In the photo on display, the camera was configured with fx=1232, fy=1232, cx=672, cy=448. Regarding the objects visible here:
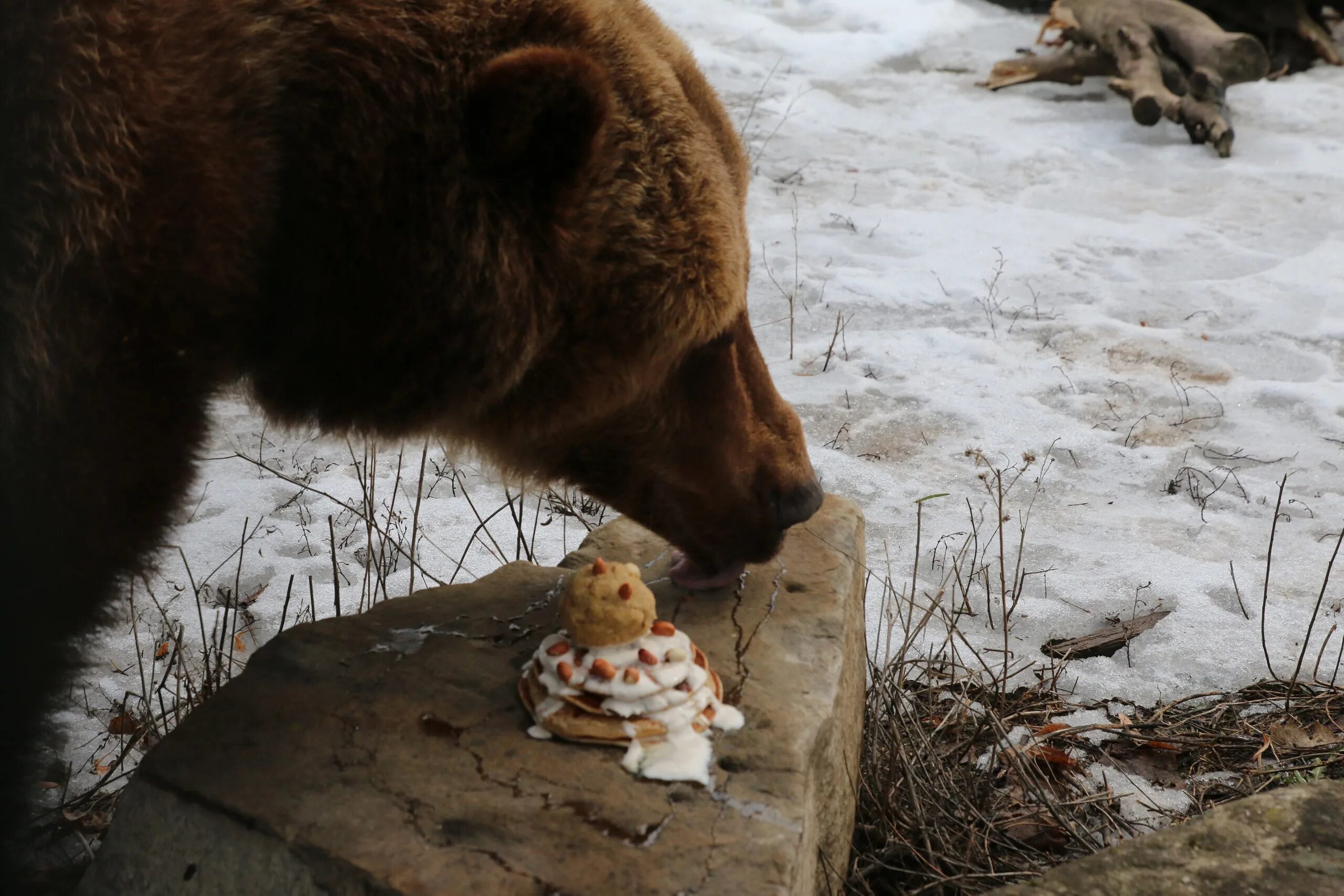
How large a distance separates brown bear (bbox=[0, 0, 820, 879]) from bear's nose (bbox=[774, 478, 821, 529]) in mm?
295

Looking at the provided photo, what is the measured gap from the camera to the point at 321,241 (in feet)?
6.36

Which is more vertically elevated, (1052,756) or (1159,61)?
(1159,61)

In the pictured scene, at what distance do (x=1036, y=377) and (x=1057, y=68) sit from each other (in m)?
3.92

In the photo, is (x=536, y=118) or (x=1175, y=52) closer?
(x=536, y=118)

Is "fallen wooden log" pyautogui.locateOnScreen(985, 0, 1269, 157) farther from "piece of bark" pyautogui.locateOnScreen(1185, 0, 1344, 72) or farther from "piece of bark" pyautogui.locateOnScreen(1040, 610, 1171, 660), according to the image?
"piece of bark" pyautogui.locateOnScreen(1040, 610, 1171, 660)

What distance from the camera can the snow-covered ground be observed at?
3746 mm

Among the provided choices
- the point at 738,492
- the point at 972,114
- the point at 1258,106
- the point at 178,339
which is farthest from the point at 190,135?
the point at 1258,106

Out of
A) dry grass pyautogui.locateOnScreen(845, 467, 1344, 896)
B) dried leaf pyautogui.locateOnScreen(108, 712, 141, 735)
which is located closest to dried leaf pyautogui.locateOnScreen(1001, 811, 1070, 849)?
dry grass pyautogui.locateOnScreen(845, 467, 1344, 896)

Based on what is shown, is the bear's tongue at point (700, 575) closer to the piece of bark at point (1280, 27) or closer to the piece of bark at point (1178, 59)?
the piece of bark at point (1178, 59)

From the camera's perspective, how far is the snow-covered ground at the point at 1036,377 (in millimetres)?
3746

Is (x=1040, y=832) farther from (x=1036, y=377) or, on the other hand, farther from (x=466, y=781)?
(x=1036, y=377)

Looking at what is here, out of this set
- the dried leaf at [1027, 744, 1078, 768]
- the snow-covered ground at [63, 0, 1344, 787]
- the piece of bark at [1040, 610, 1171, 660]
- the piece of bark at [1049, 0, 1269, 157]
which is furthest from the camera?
the piece of bark at [1049, 0, 1269, 157]

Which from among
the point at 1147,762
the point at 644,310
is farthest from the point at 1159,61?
the point at 644,310

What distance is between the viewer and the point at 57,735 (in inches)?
83.9
